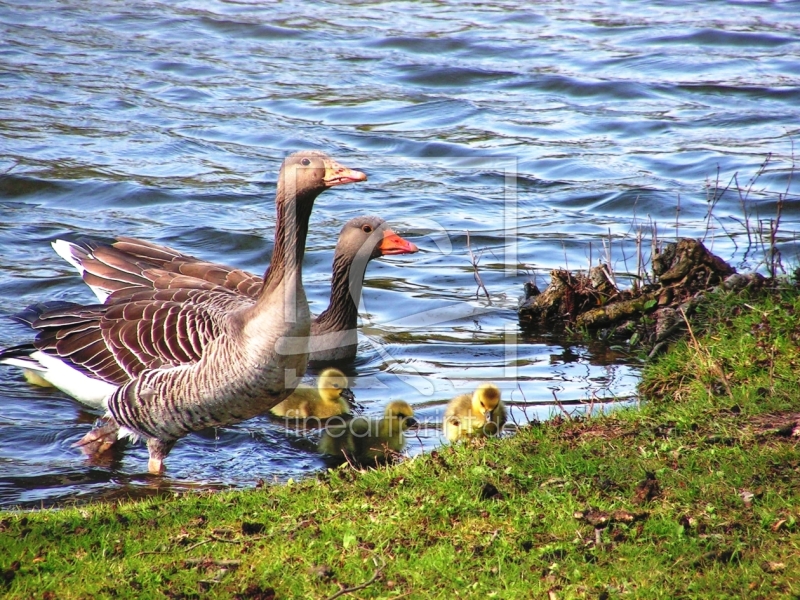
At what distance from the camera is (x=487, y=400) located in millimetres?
6406

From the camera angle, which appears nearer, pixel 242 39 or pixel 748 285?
pixel 748 285

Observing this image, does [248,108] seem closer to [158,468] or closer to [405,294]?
[405,294]

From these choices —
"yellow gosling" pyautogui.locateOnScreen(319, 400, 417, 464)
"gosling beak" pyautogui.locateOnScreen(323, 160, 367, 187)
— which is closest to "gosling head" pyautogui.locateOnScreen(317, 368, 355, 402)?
"yellow gosling" pyautogui.locateOnScreen(319, 400, 417, 464)

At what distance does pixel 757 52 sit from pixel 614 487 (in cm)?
1681

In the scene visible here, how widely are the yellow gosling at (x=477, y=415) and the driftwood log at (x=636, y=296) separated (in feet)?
6.32

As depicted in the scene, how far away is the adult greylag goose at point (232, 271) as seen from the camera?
8.17 metres

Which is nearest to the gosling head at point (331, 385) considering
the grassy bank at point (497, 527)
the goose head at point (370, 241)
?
the goose head at point (370, 241)

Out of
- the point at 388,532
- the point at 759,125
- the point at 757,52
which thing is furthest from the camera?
the point at 757,52

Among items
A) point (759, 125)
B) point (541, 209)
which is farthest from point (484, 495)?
point (759, 125)

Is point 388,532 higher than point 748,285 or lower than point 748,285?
lower

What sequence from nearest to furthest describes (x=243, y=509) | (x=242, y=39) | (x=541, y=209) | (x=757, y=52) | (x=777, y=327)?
1. (x=243, y=509)
2. (x=777, y=327)
3. (x=541, y=209)
4. (x=757, y=52)
5. (x=242, y=39)

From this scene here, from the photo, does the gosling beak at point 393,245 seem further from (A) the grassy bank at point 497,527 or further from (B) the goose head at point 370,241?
(A) the grassy bank at point 497,527

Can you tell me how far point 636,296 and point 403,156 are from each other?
739 cm

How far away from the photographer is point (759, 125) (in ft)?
51.7
